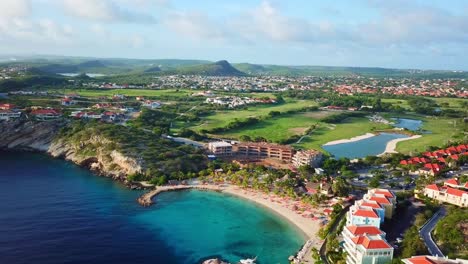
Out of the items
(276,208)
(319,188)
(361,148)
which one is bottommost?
(276,208)

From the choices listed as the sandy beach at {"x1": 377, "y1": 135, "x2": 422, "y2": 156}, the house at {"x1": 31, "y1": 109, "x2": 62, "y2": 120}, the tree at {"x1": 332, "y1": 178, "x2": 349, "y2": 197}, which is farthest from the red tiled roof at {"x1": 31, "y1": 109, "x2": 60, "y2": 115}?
the sandy beach at {"x1": 377, "y1": 135, "x2": 422, "y2": 156}

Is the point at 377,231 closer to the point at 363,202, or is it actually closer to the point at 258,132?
the point at 363,202

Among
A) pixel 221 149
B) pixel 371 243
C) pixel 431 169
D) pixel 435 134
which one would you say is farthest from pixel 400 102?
pixel 371 243

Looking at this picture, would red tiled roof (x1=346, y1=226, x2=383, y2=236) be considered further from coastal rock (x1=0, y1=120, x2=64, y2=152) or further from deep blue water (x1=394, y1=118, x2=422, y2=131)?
deep blue water (x1=394, y1=118, x2=422, y2=131)

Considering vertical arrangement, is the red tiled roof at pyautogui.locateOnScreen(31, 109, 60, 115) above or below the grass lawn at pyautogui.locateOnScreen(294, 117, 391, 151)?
above

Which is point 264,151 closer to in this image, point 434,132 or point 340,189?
point 340,189

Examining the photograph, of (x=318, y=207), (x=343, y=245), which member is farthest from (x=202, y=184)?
(x=343, y=245)
